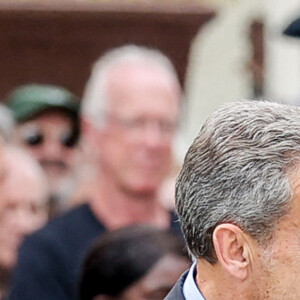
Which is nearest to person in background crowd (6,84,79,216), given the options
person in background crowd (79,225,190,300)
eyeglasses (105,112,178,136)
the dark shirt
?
eyeglasses (105,112,178,136)

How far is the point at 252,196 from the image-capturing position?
341 centimetres

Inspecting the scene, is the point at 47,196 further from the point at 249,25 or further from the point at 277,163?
the point at 277,163

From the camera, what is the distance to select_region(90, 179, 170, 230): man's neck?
20.3ft

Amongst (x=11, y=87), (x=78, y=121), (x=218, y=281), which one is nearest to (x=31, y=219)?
(x=78, y=121)

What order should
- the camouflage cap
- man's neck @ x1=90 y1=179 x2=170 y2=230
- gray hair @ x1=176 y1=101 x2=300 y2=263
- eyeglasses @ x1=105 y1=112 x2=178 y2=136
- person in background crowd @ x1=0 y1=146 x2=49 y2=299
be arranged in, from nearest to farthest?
1. gray hair @ x1=176 y1=101 x2=300 y2=263
2. man's neck @ x1=90 y1=179 x2=170 y2=230
3. eyeglasses @ x1=105 y1=112 x2=178 y2=136
4. person in background crowd @ x1=0 y1=146 x2=49 y2=299
5. the camouflage cap

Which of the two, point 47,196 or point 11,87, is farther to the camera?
point 11,87

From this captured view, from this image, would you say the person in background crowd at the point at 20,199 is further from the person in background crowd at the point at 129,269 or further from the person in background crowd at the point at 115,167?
the person in background crowd at the point at 129,269

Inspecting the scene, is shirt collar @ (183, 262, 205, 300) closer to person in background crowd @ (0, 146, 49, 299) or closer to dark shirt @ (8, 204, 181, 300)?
dark shirt @ (8, 204, 181, 300)

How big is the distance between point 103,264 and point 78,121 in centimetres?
265

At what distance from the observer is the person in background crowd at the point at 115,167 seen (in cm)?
577

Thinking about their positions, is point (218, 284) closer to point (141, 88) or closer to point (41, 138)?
point (141, 88)

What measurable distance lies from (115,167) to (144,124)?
0.22 meters

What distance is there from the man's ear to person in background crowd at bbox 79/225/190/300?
1.72 m

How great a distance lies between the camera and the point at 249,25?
10.3 m
